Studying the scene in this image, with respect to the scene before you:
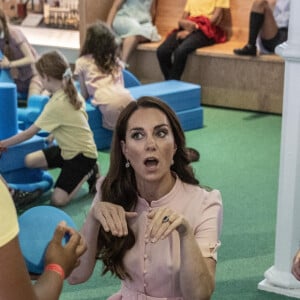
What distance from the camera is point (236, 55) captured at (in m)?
6.72

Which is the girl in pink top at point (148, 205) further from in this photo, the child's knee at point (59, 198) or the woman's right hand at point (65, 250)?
the child's knee at point (59, 198)

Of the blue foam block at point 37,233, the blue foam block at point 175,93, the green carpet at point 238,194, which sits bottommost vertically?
the green carpet at point 238,194

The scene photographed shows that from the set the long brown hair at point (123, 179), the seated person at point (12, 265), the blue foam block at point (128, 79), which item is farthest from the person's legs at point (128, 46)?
the seated person at point (12, 265)

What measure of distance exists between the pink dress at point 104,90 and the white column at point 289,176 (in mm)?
2335

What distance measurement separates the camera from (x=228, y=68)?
22.5 ft

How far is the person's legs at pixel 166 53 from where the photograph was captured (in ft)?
22.7

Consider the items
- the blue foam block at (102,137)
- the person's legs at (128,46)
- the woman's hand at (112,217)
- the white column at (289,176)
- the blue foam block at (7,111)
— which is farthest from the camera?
the person's legs at (128,46)

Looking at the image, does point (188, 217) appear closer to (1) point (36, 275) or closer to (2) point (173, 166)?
(2) point (173, 166)

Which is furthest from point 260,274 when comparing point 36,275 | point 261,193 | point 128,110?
point 36,275

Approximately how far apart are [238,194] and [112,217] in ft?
8.50

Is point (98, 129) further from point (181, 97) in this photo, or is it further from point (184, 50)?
point (184, 50)

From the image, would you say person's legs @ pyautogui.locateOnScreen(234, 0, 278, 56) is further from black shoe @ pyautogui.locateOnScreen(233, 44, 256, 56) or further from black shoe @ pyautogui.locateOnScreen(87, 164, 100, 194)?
black shoe @ pyautogui.locateOnScreen(87, 164, 100, 194)

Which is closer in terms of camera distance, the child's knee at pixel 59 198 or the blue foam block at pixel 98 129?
the child's knee at pixel 59 198

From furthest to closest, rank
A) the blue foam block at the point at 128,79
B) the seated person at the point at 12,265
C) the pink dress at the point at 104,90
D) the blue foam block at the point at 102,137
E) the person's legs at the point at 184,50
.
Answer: the person's legs at the point at 184,50 → the blue foam block at the point at 128,79 → the blue foam block at the point at 102,137 → the pink dress at the point at 104,90 → the seated person at the point at 12,265
